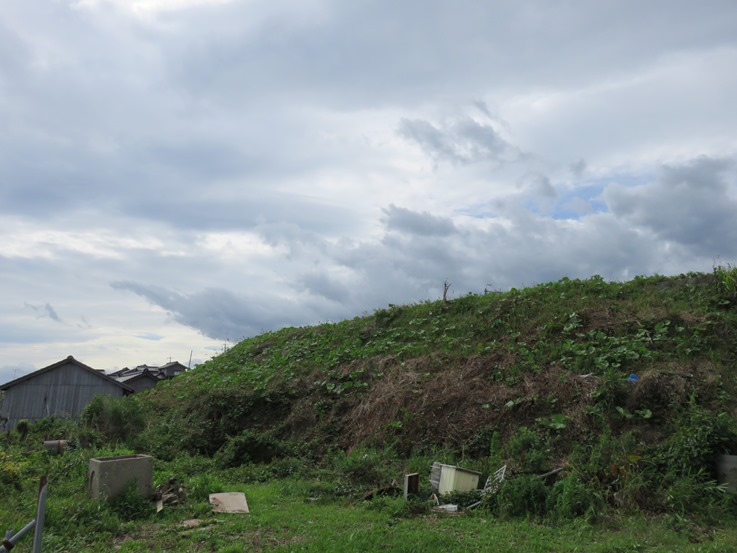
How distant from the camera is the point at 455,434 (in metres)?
11.2

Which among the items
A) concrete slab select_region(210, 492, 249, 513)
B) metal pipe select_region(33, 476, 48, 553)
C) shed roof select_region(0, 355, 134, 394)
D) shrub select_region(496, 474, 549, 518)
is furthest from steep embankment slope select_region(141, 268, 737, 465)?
metal pipe select_region(33, 476, 48, 553)

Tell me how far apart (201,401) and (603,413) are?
10.7 m

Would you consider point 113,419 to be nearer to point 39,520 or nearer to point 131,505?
point 131,505

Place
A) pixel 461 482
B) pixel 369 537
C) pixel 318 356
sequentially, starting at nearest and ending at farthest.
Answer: pixel 369 537 → pixel 461 482 → pixel 318 356

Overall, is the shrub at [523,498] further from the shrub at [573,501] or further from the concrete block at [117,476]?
the concrete block at [117,476]

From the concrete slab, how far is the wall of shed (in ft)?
48.2

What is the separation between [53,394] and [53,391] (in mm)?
121

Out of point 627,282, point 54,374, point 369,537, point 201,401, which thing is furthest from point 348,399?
point 54,374

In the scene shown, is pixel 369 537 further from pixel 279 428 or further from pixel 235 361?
pixel 235 361

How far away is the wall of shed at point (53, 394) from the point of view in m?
21.6

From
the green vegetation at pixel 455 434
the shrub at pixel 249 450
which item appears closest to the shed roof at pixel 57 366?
the green vegetation at pixel 455 434

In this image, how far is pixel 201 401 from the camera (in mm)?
15500

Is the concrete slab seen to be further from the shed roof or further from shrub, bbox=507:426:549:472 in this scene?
the shed roof

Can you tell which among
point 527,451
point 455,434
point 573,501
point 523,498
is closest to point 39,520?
point 523,498
